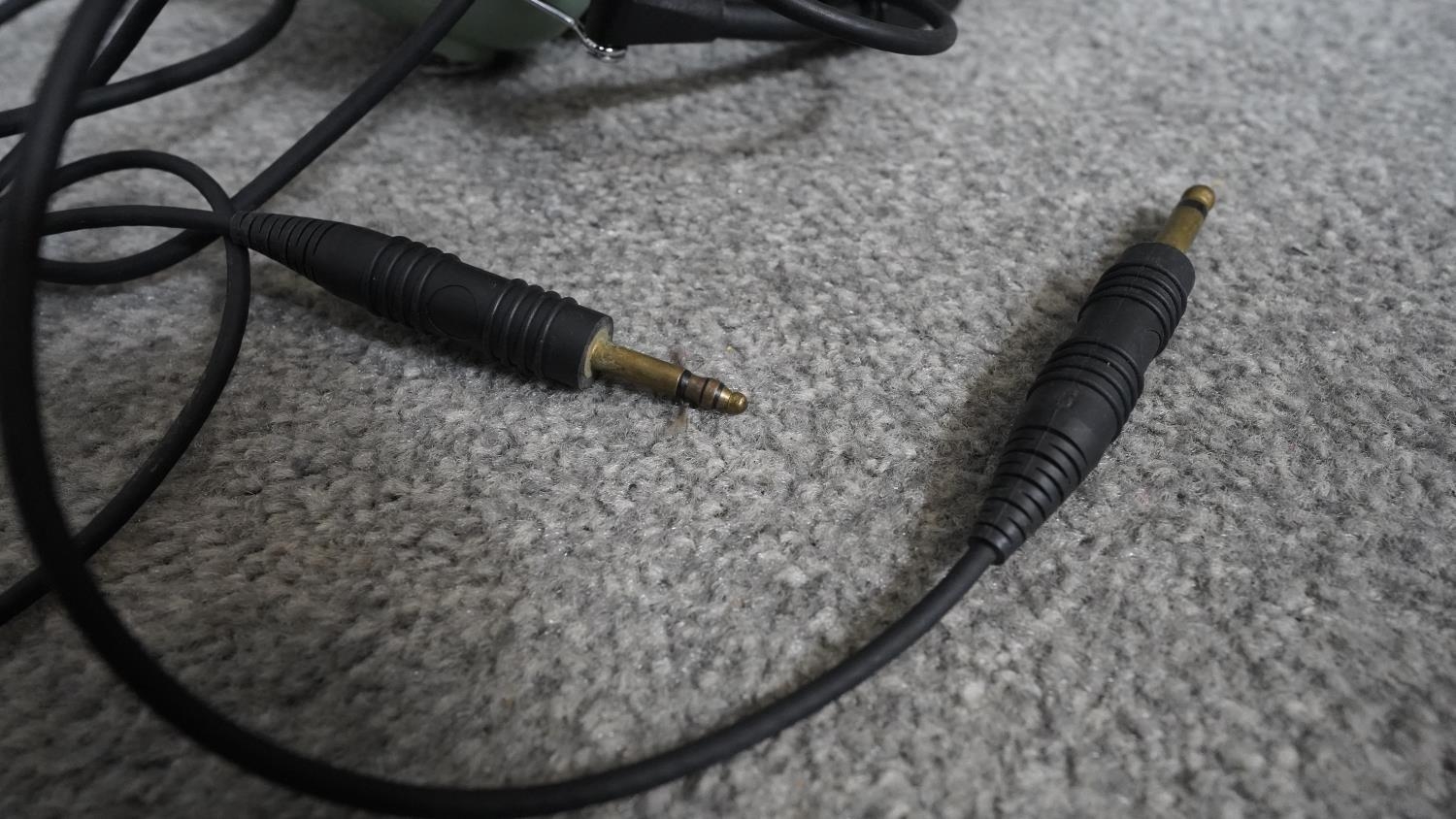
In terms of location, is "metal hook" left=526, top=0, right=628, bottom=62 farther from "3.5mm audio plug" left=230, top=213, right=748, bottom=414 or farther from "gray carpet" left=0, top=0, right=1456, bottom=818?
"3.5mm audio plug" left=230, top=213, right=748, bottom=414

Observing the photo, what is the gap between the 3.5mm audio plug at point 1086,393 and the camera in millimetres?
307

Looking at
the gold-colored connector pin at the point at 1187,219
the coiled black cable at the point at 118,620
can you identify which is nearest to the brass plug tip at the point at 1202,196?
the gold-colored connector pin at the point at 1187,219

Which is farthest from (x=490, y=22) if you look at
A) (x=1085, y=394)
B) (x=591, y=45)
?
(x=1085, y=394)

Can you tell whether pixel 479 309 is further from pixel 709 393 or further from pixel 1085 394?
pixel 1085 394

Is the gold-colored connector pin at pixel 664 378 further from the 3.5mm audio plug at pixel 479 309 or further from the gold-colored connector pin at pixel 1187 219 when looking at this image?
the gold-colored connector pin at pixel 1187 219

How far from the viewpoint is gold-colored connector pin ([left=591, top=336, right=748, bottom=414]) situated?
35 cm

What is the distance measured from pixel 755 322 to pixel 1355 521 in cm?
22

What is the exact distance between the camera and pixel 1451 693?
0.30 metres

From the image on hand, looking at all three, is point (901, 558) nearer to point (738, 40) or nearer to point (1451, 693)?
point (1451, 693)

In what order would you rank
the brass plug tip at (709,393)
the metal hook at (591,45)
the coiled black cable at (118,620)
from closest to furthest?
the coiled black cable at (118,620) < the brass plug tip at (709,393) < the metal hook at (591,45)

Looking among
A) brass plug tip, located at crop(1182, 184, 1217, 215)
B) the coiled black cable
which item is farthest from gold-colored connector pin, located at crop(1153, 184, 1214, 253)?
the coiled black cable

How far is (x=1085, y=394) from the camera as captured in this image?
32 cm

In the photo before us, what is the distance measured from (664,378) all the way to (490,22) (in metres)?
0.22

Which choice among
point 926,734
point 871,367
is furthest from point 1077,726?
point 871,367
